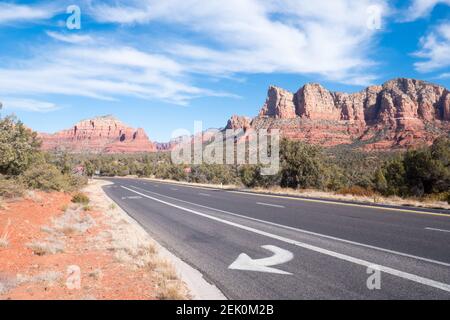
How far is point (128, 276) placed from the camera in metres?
5.80

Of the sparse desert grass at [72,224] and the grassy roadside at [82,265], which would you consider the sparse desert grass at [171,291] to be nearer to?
the grassy roadside at [82,265]

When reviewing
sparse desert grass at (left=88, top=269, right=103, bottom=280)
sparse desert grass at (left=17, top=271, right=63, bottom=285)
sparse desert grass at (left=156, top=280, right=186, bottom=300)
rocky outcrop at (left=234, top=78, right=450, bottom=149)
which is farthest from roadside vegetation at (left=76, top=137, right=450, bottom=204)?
rocky outcrop at (left=234, top=78, right=450, bottom=149)

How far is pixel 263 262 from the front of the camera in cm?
641

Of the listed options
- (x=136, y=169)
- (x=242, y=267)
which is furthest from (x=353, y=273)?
(x=136, y=169)

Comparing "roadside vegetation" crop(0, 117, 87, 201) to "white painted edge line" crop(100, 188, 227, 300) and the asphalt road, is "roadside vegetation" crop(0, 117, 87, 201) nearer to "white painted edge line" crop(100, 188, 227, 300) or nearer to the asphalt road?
the asphalt road

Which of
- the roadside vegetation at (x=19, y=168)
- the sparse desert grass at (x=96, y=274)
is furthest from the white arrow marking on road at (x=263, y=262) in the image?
the roadside vegetation at (x=19, y=168)

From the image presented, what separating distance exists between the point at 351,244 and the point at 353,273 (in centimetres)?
226

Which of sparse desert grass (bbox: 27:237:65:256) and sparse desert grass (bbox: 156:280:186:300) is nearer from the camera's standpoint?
sparse desert grass (bbox: 156:280:186:300)

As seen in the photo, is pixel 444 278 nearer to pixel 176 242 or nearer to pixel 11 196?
pixel 176 242

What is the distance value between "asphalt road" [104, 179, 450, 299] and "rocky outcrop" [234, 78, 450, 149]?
114 m

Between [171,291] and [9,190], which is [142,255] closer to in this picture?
[171,291]

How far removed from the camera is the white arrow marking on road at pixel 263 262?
5973 millimetres

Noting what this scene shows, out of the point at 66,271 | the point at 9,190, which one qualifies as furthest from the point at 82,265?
the point at 9,190

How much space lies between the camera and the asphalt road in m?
4.87
